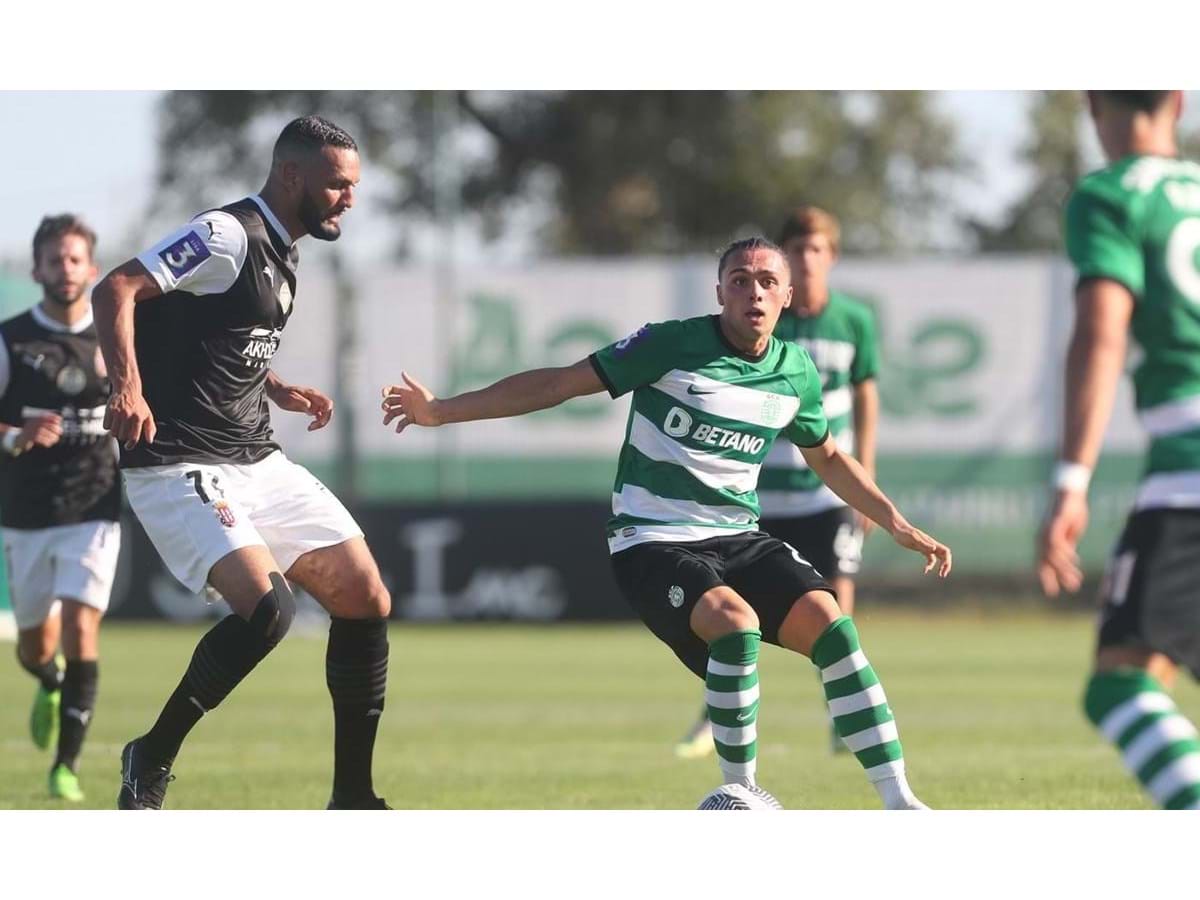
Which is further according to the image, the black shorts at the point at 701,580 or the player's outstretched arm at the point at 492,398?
the black shorts at the point at 701,580

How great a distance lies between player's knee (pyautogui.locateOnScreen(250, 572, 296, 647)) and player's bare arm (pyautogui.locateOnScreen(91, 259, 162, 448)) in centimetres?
72

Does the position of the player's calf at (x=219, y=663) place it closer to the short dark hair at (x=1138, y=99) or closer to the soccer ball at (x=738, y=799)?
the soccer ball at (x=738, y=799)

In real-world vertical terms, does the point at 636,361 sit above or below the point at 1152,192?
below

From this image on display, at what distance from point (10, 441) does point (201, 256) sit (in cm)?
271

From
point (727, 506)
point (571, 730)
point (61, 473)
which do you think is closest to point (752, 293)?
point (727, 506)

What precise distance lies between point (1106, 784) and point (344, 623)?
143 inches

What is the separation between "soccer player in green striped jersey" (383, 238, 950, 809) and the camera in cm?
683

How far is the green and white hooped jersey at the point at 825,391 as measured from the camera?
33.7 feet

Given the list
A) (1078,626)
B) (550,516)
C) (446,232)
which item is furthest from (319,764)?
(446,232)

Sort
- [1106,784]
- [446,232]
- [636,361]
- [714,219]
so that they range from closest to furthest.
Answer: [636,361], [1106,784], [446,232], [714,219]

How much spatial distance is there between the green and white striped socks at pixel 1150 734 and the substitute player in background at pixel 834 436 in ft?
17.2

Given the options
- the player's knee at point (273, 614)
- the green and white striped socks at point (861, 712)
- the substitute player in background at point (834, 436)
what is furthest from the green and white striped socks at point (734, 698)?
the substitute player in background at point (834, 436)

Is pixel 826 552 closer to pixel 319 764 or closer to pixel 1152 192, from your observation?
pixel 319 764

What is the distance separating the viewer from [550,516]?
24.4 meters
